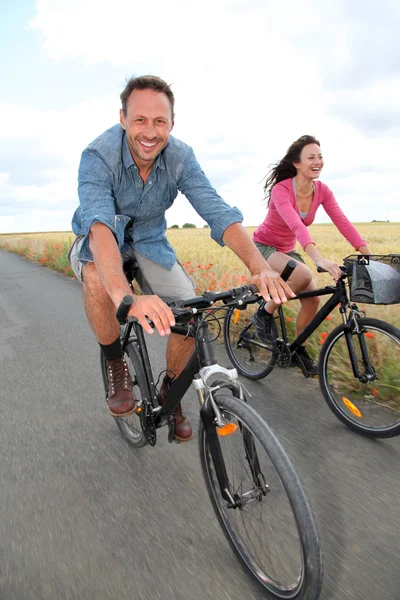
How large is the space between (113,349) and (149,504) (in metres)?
0.96

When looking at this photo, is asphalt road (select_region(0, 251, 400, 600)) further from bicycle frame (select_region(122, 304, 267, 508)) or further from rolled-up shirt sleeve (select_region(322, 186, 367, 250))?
rolled-up shirt sleeve (select_region(322, 186, 367, 250))

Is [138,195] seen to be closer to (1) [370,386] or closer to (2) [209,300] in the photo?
(2) [209,300]

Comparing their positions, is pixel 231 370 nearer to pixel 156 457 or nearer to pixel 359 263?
pixel 156 457

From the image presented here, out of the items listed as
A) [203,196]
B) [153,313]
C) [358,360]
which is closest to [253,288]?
[153,313]

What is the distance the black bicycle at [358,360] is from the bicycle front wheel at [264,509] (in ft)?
3.76

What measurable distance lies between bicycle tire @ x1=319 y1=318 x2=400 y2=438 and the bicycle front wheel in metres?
1.40

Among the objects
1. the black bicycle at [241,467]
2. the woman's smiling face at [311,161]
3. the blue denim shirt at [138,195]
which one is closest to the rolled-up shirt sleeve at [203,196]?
the blue denim shirt at [138,195]

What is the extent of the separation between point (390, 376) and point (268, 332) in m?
1.15

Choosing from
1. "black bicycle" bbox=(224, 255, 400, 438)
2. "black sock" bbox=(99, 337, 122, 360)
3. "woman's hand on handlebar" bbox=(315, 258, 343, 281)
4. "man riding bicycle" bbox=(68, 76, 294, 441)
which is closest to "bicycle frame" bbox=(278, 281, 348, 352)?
"black bicycle" bbox=(224, 255, 400, 438)

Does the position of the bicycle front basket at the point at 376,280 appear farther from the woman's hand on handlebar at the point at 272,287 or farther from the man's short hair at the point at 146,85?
the man's short hair at the point at 146,85

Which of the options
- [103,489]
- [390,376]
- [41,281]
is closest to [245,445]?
[103,489]

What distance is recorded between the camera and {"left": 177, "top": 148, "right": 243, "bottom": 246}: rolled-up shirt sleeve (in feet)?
9.32

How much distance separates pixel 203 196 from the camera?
2939 millimetres

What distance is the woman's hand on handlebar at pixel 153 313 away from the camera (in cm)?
183
